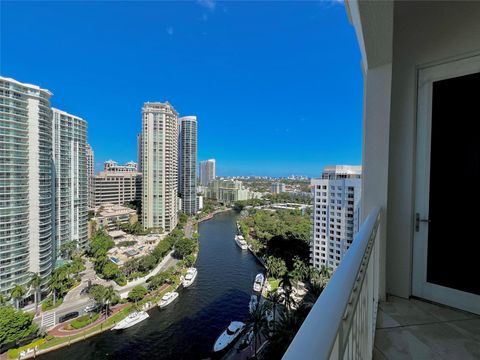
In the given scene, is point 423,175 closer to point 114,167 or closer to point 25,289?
point 25,289

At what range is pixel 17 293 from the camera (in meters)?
9.38

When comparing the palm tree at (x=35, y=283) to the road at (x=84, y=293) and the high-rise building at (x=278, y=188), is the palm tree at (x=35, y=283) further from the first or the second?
the high-rise building at (x=278, y=188)

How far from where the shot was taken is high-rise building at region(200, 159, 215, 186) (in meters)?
48.2

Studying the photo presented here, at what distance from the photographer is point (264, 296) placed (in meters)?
11.3

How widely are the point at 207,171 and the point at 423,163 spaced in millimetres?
47748

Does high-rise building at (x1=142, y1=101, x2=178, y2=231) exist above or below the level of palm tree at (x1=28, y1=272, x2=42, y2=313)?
above

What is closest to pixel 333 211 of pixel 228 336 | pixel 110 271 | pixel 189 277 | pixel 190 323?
pixel 228 336

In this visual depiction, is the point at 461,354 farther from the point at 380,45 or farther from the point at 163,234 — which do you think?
the point at 163,234

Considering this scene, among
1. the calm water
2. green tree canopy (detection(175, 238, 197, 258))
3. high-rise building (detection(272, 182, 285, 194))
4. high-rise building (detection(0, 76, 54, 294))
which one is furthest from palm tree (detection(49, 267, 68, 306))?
high-rise building (detection(272, 182, 285, 194))

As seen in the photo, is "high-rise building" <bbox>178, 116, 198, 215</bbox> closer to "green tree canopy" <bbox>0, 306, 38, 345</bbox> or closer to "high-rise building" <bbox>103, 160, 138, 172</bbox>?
"high-rise building" <bbox>103, 160, 138, 172</bbox>

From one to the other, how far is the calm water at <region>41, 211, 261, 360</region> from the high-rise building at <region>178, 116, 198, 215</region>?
12.9 meters

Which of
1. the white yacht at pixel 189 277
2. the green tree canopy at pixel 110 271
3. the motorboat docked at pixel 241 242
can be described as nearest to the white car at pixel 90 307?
the green tree canopy at pixel 110 271

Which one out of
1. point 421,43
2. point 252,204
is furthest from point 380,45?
point 252,204

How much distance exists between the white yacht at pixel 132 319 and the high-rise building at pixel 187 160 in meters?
17.8
